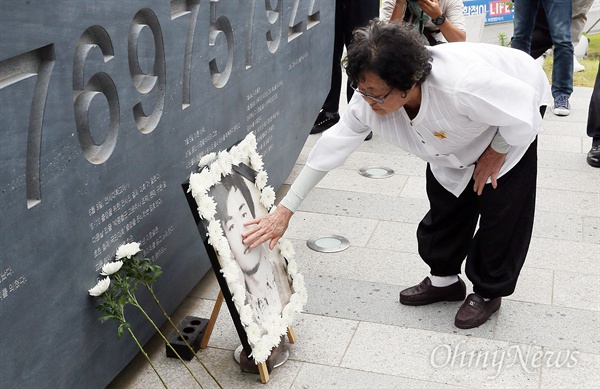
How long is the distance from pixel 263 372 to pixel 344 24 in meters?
3.98

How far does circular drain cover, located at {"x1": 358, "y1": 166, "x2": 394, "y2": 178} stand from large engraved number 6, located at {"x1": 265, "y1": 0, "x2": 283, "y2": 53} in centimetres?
137

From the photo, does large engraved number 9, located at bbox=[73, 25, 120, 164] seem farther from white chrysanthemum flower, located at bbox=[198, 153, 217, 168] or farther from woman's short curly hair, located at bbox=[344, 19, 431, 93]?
woman's short curly hair, located at bbox=[344, 19, 431, 93]

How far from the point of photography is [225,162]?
11.2 feet

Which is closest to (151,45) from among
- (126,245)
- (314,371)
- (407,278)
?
(126,245)

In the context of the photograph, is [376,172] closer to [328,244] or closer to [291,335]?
[328,244]

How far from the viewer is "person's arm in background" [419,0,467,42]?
5.48 metres

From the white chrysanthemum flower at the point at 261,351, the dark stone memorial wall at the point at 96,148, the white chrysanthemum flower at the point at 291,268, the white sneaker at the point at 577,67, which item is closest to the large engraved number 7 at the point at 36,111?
the dark stone memorial wall at the point at 96,148

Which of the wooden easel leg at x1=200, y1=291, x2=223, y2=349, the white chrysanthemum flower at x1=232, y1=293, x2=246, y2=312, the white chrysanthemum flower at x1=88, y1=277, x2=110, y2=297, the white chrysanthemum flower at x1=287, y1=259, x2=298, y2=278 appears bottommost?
the wooden easel leg at x1=200, y1=291, x2=223, y2=349

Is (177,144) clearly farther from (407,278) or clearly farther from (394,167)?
(394,167)

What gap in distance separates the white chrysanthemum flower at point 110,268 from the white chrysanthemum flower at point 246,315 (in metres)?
0.51

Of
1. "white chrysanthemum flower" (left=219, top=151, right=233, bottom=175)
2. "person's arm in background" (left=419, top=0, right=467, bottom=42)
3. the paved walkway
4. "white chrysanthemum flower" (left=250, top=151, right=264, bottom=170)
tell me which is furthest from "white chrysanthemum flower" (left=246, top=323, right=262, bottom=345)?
"person's arm in background" (left=419, top=0, right=467, bottom=42)

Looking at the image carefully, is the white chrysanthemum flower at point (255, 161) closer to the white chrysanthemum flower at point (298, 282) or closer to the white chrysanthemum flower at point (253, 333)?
the white chrysanthemum flower at point (298, 282)

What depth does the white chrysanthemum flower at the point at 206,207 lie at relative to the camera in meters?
3.16

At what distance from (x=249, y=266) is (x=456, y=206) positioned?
106 centimetres
